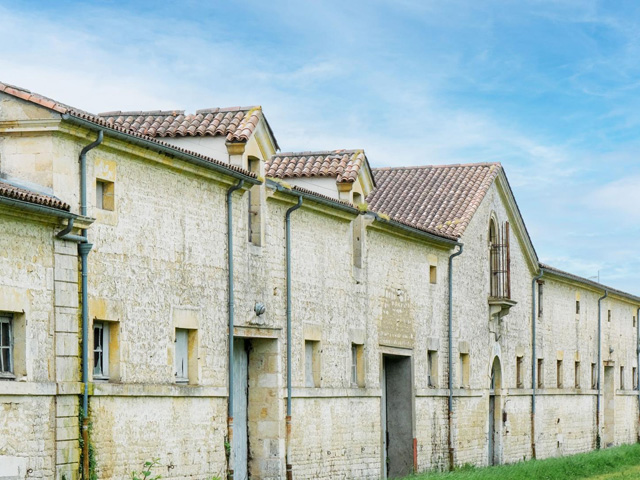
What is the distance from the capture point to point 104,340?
15.7 m

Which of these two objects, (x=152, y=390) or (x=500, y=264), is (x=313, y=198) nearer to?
(x=152, y=390)

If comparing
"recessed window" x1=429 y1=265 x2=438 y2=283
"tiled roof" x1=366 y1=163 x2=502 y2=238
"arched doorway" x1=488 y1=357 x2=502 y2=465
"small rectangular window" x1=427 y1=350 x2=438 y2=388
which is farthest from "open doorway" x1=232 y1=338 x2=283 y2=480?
"arched doorway" x1=488 y1=357 x2=502 y2=465

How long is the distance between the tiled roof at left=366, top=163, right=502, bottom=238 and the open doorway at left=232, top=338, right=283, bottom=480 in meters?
9.68

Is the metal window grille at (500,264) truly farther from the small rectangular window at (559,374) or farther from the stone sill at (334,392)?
the stone sill at (334,392)

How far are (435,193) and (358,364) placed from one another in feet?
29.7

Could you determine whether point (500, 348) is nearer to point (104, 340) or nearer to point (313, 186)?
point (313, 186)

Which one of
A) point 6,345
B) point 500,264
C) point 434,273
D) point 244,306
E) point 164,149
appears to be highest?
point 164,149

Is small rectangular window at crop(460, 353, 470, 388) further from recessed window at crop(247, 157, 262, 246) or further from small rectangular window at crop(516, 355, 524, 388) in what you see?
recessed window at crop(247, 157, 262, 246)

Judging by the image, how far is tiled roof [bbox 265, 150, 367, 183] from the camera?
2342cm

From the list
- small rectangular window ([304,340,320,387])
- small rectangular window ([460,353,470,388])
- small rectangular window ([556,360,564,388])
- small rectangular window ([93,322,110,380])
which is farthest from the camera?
small rectangular window ([556,360,564,388])

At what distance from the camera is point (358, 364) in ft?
78.0

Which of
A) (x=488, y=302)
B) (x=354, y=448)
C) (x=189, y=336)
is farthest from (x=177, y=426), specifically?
(x=488, y=302)

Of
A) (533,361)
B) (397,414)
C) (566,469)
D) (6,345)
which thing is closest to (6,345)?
(6,345)

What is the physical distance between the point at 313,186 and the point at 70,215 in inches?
396
